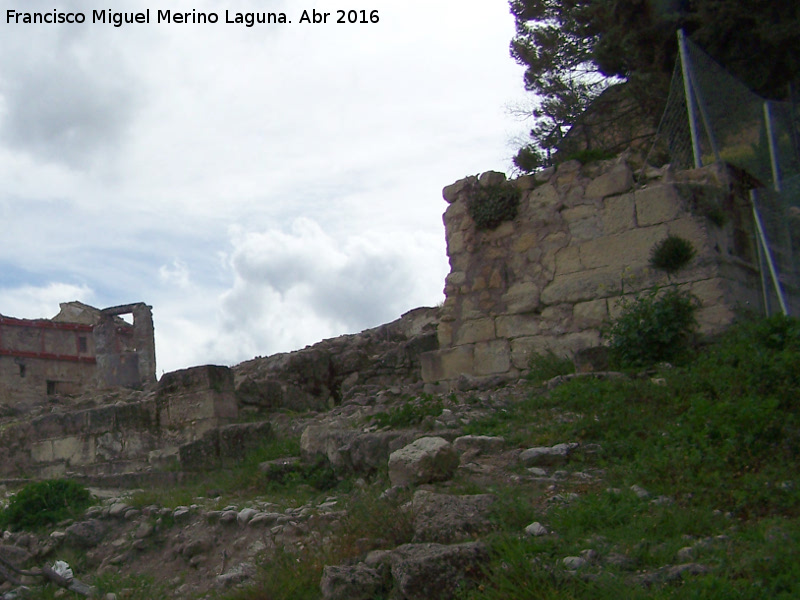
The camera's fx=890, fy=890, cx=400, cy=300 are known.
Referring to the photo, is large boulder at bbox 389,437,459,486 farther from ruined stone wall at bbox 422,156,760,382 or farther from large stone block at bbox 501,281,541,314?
large stone block at bbox 501,281,541,314

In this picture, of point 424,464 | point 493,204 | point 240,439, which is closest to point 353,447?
point 424,464

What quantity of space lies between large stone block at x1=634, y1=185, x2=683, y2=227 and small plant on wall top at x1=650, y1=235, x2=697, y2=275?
0.25 meters

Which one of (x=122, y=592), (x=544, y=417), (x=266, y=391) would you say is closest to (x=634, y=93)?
(x=266, y=391)

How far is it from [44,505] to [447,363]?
14.6 feet

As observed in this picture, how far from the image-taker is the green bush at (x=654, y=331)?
26.4ft

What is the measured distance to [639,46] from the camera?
47.8 feet

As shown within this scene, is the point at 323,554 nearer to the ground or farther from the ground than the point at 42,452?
nearer to the ground

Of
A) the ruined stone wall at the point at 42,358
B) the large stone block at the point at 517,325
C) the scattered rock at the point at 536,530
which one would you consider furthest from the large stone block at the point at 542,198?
the ruined stone wall at the point at 42,358

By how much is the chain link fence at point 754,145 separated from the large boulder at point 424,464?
14.3 ft

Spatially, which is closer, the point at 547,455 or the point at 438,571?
the point at 438,571

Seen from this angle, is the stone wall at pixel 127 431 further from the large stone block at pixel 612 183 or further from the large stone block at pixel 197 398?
the large stone block at pixel 612 183

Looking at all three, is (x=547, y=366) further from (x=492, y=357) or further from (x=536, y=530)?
(x=536, y=530)

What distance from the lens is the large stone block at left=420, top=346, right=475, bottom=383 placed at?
32.4 feet

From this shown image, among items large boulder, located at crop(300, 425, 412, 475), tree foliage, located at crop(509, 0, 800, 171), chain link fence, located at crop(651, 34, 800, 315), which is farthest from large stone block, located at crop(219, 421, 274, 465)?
tree foliage, located at crop(509, 0, 800, 171)
